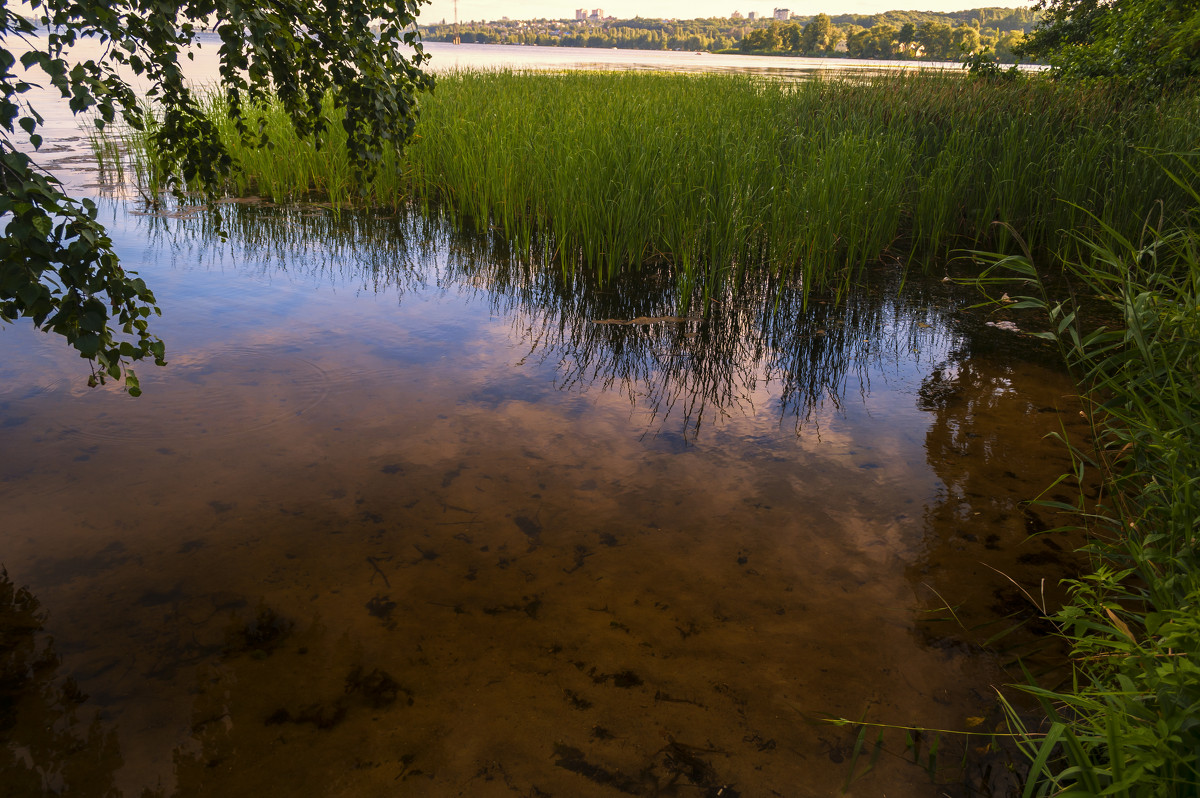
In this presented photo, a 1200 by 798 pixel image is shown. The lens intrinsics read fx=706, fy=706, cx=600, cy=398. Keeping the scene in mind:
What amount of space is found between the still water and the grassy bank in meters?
1.19

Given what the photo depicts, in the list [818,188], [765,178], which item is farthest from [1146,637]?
[765,178]

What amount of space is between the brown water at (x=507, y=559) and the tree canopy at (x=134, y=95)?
0.64 meters

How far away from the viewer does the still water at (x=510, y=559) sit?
1683 millimetres

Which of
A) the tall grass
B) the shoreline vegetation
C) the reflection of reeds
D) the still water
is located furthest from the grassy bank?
the tall grass

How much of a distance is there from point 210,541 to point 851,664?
206 cm

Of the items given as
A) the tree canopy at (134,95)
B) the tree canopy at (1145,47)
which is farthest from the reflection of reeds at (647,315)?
the tree canopy at (1145,47)

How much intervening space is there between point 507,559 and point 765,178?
450cm

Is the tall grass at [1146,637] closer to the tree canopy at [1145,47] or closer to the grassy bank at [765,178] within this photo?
the grassy bank at [765,178]

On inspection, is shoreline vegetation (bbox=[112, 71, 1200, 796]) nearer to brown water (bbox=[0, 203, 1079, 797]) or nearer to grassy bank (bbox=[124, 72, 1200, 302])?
grassy bank (bbox=[124, 72, 1200, 302])

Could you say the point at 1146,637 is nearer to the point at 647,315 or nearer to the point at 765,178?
the point at 647,315

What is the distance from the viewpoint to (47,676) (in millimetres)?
1827

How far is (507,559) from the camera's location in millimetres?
2359

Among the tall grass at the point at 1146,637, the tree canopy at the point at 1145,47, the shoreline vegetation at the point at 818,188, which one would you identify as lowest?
the tall grass at the point at 1146,637

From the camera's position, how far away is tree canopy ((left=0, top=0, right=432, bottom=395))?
5.14ft
